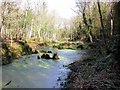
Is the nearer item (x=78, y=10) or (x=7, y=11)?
(x=7, y=11)

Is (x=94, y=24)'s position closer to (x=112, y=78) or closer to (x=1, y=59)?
(x=1, y=59)

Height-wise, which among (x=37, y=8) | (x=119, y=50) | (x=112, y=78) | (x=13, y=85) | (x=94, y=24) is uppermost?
(x=37, y=8)

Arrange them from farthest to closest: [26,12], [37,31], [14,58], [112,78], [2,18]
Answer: [37,31]
[26,12]
[2,18]
[14,58]
[112,78]

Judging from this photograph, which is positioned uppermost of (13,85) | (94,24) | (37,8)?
(37,8)

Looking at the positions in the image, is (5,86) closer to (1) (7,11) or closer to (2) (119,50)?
(2) (119,50)

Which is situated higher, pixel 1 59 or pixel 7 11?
pixel 7 11

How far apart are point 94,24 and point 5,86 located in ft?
52.1

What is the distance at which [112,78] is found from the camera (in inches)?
269

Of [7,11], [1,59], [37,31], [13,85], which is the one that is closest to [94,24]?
[7,11]

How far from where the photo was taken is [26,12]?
31.7 m

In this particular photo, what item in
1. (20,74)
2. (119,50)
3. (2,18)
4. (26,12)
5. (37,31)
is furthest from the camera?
(37,31)

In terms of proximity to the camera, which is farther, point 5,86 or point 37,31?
point 37,31

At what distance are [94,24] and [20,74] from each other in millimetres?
13437

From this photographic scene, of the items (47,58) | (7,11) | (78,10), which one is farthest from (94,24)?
(7,11)
